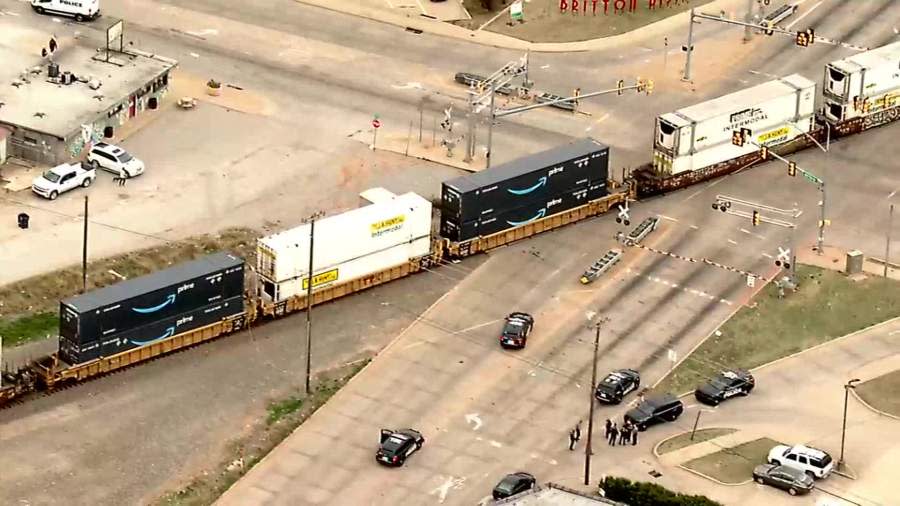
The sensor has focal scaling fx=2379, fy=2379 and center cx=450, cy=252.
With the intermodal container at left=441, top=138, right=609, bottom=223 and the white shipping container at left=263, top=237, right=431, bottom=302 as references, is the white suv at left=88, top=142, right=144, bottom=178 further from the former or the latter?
the intermodal container at left=441, top=138, right=609, bottom=223

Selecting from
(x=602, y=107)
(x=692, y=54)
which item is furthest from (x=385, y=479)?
(x=692, y=54)

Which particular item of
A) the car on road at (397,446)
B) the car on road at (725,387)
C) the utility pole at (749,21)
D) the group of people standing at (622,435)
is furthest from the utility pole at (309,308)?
the utility pole at (749,21)

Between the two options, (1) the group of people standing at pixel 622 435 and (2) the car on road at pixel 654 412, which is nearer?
(1) the group of people standing at pixel 622 435

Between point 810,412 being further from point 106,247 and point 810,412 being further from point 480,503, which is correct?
point 106,247

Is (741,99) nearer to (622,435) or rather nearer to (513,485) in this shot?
(622,435)

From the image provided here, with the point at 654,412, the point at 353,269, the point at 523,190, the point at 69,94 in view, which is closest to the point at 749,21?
the point at 523,190

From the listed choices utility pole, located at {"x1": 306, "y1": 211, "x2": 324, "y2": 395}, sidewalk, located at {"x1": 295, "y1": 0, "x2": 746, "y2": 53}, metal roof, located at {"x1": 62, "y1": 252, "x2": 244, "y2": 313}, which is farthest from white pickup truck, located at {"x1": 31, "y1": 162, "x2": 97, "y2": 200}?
sidewalk, located at {"x1": 295, "y1": 0, "x2": 746, "y2": 53}

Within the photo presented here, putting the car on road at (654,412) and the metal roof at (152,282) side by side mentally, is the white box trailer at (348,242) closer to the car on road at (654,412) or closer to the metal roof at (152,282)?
the metal roof at (152,282)
